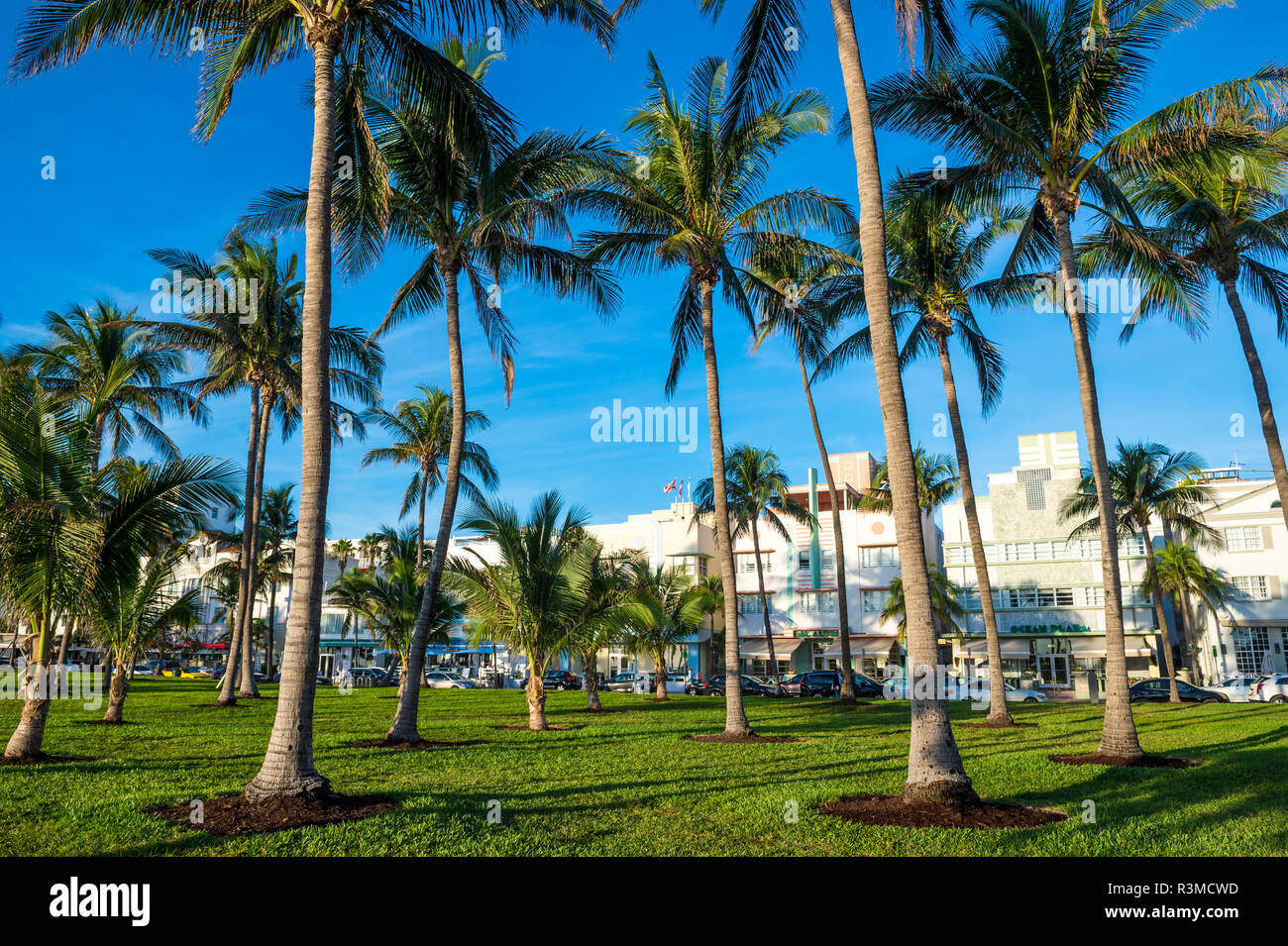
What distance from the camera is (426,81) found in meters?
10.9

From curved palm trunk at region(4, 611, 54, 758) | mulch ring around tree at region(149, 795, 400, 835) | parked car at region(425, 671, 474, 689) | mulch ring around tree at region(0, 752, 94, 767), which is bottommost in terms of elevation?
parked car at region(425, 671, 474, 689)

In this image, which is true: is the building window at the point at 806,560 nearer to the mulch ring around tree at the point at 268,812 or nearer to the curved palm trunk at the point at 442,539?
the curved palm trunk at the point at 442,539

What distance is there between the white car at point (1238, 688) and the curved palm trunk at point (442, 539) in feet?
110

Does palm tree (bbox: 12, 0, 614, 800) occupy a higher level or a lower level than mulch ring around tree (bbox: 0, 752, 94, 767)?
higher

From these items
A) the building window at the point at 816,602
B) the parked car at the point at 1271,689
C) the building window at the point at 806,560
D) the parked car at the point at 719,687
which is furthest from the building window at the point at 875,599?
Result: the parked car at the point at 1271,689

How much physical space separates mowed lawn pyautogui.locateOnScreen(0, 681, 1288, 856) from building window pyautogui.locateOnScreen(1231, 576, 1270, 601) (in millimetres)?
28887

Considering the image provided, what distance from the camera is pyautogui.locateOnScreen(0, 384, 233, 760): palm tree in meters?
10.9

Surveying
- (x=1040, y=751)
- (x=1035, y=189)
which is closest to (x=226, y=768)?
(x=1040, y=751)

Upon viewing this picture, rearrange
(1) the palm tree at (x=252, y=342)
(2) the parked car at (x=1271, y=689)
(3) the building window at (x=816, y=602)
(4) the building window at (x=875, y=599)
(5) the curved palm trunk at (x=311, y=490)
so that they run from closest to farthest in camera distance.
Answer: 1. (5) the curved palm trunk at (x=311, y=490)
2. (1) the palm tree at (x=252, y=342)
3. (2) the parked car at (x=1271, y=689)
4. (4) the building window at (x=875, y=599)
5. (3) the building window at (x=816, y=602)

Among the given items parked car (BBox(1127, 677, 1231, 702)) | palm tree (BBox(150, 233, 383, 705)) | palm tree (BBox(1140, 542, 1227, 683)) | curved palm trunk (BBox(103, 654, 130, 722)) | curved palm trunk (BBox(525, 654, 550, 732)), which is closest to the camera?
curved palm trunk (BBox(103, 654, 130, 722))

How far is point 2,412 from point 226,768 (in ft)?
18.6

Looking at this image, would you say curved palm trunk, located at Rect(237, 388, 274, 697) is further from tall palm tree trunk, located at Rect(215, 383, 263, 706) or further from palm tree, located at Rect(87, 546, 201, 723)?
palm tree, located at Rect(87, 546, 201, 723)

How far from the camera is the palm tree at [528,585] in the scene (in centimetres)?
1794

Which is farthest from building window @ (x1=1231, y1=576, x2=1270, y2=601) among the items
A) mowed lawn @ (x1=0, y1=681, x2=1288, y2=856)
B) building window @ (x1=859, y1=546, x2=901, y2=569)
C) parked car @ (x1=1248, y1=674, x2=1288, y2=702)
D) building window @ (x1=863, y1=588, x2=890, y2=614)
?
mowed lawn @ (x1=0, y1=681, x2=1288, y2=856)
